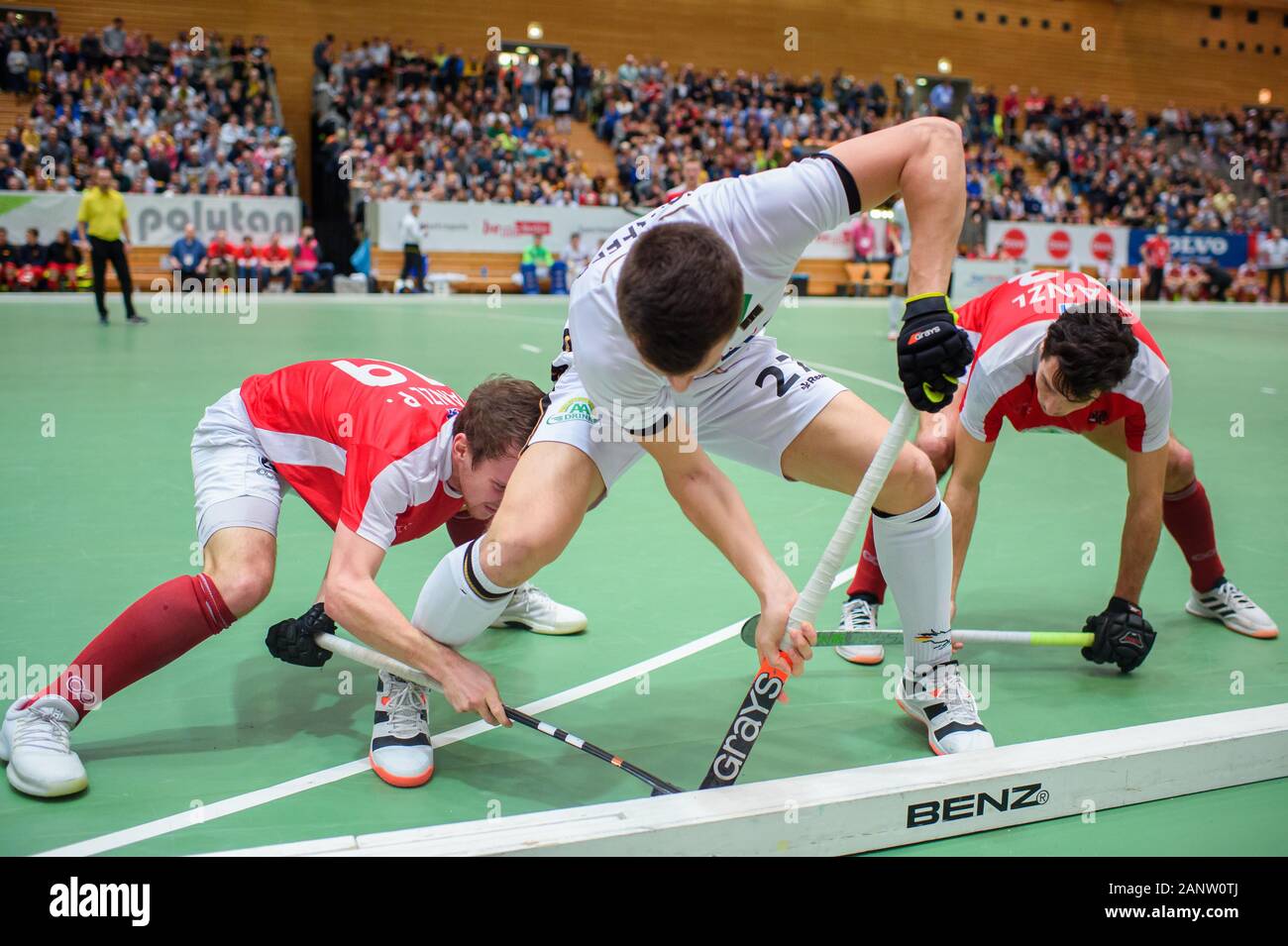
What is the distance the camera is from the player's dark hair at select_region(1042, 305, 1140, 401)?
3.28 metres

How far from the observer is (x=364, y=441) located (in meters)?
3.11

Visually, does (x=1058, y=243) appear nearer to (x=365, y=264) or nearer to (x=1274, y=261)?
(x=1274, y=261)

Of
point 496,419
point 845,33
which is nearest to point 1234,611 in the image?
point 496,419

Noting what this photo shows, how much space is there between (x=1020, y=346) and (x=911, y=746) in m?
1.39

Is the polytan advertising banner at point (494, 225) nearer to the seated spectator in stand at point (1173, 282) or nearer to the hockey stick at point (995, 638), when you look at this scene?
the seated spectator in stand at point (1173, 282)

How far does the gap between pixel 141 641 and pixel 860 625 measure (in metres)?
2.43

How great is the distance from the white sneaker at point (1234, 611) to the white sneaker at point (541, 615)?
2.48 meters

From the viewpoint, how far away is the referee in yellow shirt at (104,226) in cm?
1269

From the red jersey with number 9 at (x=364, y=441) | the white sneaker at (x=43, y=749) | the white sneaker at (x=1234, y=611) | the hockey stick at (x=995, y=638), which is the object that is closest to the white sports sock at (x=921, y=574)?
the hockey stick at (x=995, y=638)

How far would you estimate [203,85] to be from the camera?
2125 cm
